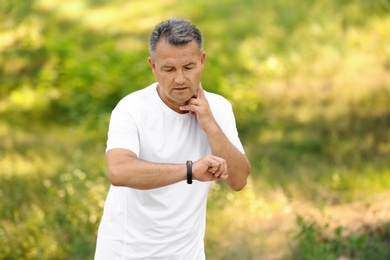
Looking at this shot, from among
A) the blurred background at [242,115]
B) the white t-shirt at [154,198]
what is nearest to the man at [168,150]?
the white t-shirt at [154,198]

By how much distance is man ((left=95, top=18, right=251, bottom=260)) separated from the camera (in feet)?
9.70

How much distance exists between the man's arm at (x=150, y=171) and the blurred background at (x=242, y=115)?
2395 millimetres

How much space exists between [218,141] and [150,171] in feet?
1.07

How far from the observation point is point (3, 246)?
587 cm

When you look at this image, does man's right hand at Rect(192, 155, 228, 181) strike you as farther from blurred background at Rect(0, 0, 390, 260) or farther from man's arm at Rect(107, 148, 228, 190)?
blurred background at Rect(0, 0, 390, 260)

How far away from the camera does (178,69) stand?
9.72 ft

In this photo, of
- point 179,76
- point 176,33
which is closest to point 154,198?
point 179,76

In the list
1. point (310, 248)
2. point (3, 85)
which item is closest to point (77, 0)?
point (3, 85)

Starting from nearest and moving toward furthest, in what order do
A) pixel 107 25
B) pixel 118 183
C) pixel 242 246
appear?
pixel 118 183 → pixel 242 246 → pixel 107 25

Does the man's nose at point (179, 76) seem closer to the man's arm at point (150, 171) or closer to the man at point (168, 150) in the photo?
the man at point (168, 150)

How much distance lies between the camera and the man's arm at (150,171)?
284cm

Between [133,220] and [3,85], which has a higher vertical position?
[3,85]

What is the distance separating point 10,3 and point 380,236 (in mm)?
4513

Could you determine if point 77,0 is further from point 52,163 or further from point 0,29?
point 52,163
